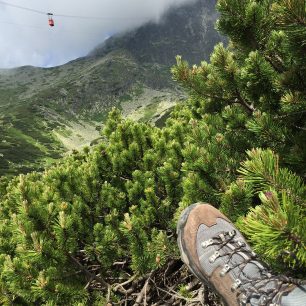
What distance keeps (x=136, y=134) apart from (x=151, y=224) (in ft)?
5.66

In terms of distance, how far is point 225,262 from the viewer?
273 cm

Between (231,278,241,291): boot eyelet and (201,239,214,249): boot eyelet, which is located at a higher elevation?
(201,239,214,249): boot eyelet

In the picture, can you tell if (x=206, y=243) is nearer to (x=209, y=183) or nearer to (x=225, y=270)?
(x=225, y=270)

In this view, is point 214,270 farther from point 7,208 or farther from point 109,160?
point 7,208

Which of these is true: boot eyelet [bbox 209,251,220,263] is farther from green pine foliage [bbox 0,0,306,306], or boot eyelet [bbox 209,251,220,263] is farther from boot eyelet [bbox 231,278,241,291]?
green pine foliage [bbox 0,0,306,306]

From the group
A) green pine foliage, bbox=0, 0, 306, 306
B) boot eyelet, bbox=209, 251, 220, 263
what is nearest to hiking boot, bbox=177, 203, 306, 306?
boot eyelet, bbox=209, 251, 220, 263

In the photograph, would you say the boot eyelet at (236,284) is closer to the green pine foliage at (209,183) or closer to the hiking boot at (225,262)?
the hiking boot at (225,262)

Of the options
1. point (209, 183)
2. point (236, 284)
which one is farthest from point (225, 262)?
point (209, 183)

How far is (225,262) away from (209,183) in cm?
89

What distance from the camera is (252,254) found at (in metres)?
2.68

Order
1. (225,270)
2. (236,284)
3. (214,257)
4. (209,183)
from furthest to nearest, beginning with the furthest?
(209,183)
(214,257)
(225,270)
(236,284)

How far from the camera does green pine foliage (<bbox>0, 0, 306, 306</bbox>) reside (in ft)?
6.30

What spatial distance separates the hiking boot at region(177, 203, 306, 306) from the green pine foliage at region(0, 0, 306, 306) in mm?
158

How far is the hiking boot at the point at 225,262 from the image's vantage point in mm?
2283
